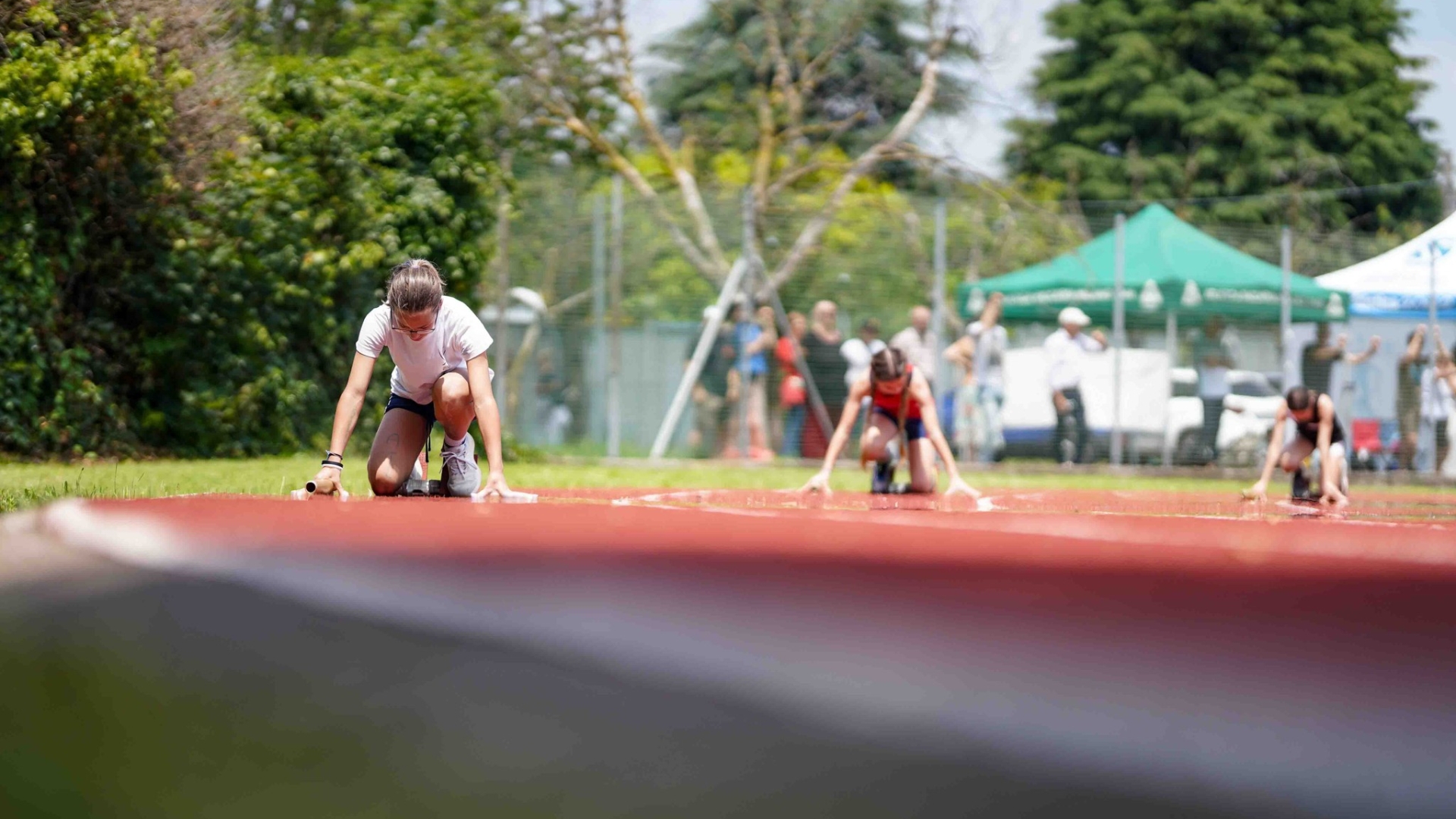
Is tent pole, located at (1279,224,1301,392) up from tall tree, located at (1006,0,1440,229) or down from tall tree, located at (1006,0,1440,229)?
down

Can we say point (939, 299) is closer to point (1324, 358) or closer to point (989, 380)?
point (989, 380)

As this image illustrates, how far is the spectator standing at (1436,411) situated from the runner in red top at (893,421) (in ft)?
26.7

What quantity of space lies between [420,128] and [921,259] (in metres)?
5.61

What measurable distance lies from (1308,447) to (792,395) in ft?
21.0

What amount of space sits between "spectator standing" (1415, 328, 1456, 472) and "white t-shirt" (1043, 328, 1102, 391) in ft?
11.8

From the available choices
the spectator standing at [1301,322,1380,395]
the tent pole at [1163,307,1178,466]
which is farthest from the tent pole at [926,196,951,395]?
the spectator standing at [1301,322,1380,395]

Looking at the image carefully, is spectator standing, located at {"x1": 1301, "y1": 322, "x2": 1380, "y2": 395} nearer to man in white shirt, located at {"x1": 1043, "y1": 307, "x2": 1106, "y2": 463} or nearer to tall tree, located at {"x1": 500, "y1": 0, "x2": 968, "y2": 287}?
man in white shirt, located at {"x1": 1043, "y1": 307, "x2": 1106, "y2": 463}

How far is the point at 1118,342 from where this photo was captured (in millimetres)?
16375

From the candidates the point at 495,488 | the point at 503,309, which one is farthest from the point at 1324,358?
the point at 495,488

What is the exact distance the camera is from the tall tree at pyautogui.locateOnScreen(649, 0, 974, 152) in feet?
68.8

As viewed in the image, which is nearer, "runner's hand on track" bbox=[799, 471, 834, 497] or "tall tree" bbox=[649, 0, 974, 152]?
"runner's hand on track" bbox=[799, 471, 834, 497]

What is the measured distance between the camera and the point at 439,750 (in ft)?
9.00

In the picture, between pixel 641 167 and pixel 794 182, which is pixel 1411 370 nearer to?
pixel 794 182

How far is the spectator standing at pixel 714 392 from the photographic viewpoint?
15883mm
